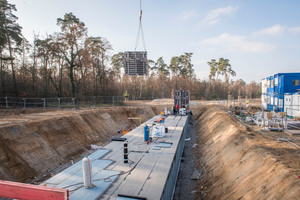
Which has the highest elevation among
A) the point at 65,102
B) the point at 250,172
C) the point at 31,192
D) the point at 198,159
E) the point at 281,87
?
the point at 281,87

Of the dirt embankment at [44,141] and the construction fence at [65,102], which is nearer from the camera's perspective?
the dirt embankment at [44,141]

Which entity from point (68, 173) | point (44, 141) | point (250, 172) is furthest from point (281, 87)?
point (44, 141)

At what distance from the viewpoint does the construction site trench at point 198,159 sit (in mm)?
5938

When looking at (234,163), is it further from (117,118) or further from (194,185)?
(117,118)

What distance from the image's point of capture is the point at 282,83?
22469 mm

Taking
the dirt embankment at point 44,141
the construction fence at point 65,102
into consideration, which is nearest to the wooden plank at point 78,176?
the dirt embankment at point 44,141

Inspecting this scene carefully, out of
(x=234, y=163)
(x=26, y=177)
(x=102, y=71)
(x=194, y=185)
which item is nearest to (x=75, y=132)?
(x=26, y=177)

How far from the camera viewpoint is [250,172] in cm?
691

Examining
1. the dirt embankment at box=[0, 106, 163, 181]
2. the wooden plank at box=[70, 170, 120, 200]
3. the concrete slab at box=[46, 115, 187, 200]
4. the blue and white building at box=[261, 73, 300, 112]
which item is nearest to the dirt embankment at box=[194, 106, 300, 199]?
the concrete slab at box=[46, 115, 187, 200]

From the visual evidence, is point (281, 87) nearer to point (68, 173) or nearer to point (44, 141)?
point (68, 173)

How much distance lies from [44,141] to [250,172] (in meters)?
12.4

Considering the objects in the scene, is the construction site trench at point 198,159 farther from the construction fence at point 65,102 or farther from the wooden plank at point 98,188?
the construction fence at point 65,102

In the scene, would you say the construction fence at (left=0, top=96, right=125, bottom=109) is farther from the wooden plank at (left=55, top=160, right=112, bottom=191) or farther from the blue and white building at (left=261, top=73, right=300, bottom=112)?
the blue and white building at (left=261, top=73, right=300, bottom=112)

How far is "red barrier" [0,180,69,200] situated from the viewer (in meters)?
3.50
